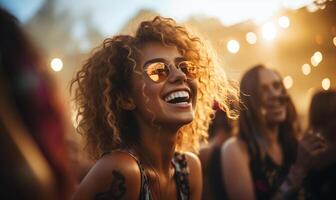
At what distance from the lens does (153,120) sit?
2.74m

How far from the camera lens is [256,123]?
414 centimetres

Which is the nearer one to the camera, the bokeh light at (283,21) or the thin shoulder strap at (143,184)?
the thin shoulder strap at (143,184)

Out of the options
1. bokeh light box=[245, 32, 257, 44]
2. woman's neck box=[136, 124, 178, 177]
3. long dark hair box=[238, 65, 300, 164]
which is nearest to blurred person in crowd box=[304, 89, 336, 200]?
long dark hair box=[238, 65, 300, 164]

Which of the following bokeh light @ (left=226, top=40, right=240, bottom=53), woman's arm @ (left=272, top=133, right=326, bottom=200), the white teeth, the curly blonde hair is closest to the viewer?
the white teeth

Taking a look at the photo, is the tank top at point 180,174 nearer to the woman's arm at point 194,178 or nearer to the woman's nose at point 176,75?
the woman's arm at point 194,178

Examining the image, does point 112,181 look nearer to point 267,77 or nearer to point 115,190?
point 115,190

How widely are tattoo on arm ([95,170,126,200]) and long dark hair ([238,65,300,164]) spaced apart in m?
→ 1.82

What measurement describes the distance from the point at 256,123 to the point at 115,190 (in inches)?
80.2

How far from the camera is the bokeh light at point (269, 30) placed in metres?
12.1

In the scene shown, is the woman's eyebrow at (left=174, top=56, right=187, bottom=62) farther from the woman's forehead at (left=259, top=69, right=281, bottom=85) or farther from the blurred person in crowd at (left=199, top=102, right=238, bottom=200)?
the woman's forehead at (left=259, top=69, right=281, bottom=85)

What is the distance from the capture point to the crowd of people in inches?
43.7

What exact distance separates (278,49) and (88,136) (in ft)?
41.7

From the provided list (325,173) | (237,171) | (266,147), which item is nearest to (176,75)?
(237,171)

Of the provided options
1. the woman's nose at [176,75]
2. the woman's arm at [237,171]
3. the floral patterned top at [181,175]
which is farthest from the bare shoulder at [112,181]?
the woman's arm at [237,171]
